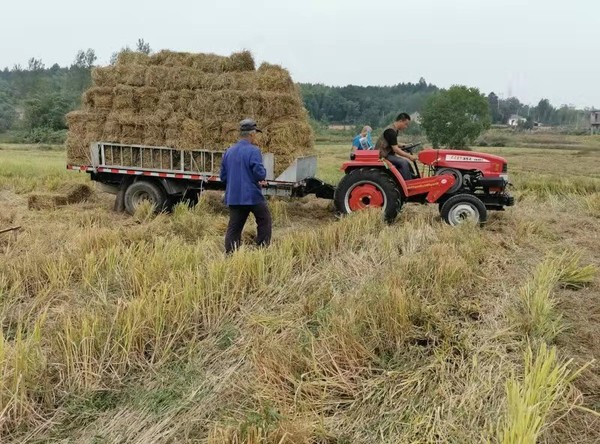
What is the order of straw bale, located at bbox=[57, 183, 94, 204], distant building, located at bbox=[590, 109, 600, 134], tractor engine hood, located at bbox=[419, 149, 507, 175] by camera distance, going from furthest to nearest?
distant building, located at bbox=[590, 109, 600, 134] < straw bale, located at bbox=[57, 183, 94, 204] < tractor engine hood, located at bbox=[419, 149, 507, 175]

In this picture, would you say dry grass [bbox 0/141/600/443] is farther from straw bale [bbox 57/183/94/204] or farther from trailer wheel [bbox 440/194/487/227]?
straw bale [bbox 57/183/94/204]

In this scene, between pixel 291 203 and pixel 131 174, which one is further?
pixel 291 203

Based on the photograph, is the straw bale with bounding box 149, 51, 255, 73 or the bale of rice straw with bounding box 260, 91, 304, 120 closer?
the bale of rice straw with bounding box 260, 91, 304, 120

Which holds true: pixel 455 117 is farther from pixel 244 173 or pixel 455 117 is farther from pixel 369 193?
pixel 244 173

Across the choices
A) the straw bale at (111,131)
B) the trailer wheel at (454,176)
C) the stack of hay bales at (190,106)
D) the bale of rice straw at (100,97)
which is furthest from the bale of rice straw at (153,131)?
the trailer wheel at (454,176)

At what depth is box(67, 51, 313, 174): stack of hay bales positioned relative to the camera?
9172 mm

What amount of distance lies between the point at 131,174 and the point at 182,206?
4.27ft

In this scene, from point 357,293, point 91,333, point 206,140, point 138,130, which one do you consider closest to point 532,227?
point 357,293

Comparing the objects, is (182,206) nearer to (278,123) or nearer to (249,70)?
(278,123)

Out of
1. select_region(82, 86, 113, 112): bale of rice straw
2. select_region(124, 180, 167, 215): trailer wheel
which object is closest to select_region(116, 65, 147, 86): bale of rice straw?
select_region(82, 86, 113, 112): bale of rice straw

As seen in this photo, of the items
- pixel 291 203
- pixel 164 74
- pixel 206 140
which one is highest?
pixel 164 74

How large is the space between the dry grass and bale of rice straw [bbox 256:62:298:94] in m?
4.38

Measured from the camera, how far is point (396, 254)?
217 inches

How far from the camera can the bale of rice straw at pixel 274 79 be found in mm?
9258
